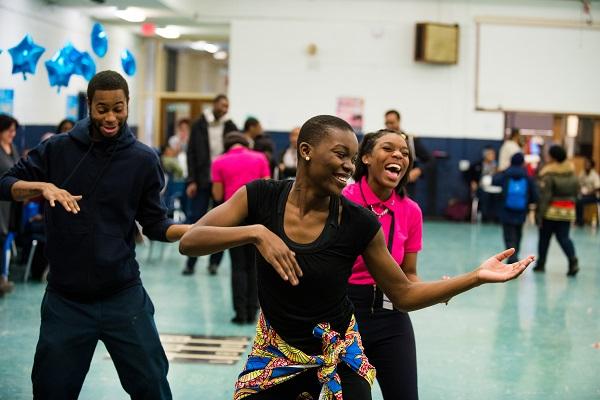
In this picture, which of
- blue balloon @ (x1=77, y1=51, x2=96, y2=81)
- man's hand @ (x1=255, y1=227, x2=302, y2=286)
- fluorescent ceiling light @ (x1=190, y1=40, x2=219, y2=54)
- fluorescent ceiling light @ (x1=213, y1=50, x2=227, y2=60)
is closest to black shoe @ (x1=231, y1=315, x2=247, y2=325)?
blue balloon @ (x1=77, y1=51, x2=96, y2=81)

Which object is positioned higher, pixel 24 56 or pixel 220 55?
pixel 220 55

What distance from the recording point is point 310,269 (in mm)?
2922

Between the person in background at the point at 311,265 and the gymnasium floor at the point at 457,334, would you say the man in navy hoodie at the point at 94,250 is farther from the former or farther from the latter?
the gymnasium floor at the point at 457,334

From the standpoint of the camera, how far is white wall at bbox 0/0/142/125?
13.9 m

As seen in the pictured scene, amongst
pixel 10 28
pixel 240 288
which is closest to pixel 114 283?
pixel 240 288

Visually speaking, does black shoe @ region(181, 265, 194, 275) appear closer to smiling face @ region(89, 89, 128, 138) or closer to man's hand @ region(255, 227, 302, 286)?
smiling face @ region(89, 89, 128, 138)

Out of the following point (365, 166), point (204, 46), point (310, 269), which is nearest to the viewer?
point (310, 269)

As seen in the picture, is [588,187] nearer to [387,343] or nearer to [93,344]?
[387,343]

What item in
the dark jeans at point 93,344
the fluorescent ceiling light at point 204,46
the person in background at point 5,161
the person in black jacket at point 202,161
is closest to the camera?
the dark jeans at point 93,344

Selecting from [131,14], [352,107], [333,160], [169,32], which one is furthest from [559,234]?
[169,32]

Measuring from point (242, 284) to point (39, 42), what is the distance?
908 cm

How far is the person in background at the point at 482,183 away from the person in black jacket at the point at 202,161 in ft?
30.9

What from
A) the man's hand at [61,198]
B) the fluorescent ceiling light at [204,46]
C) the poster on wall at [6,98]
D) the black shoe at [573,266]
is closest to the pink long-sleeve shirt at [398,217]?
the man's hand at [61,198]

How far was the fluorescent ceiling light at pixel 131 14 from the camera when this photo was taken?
1800 cm
